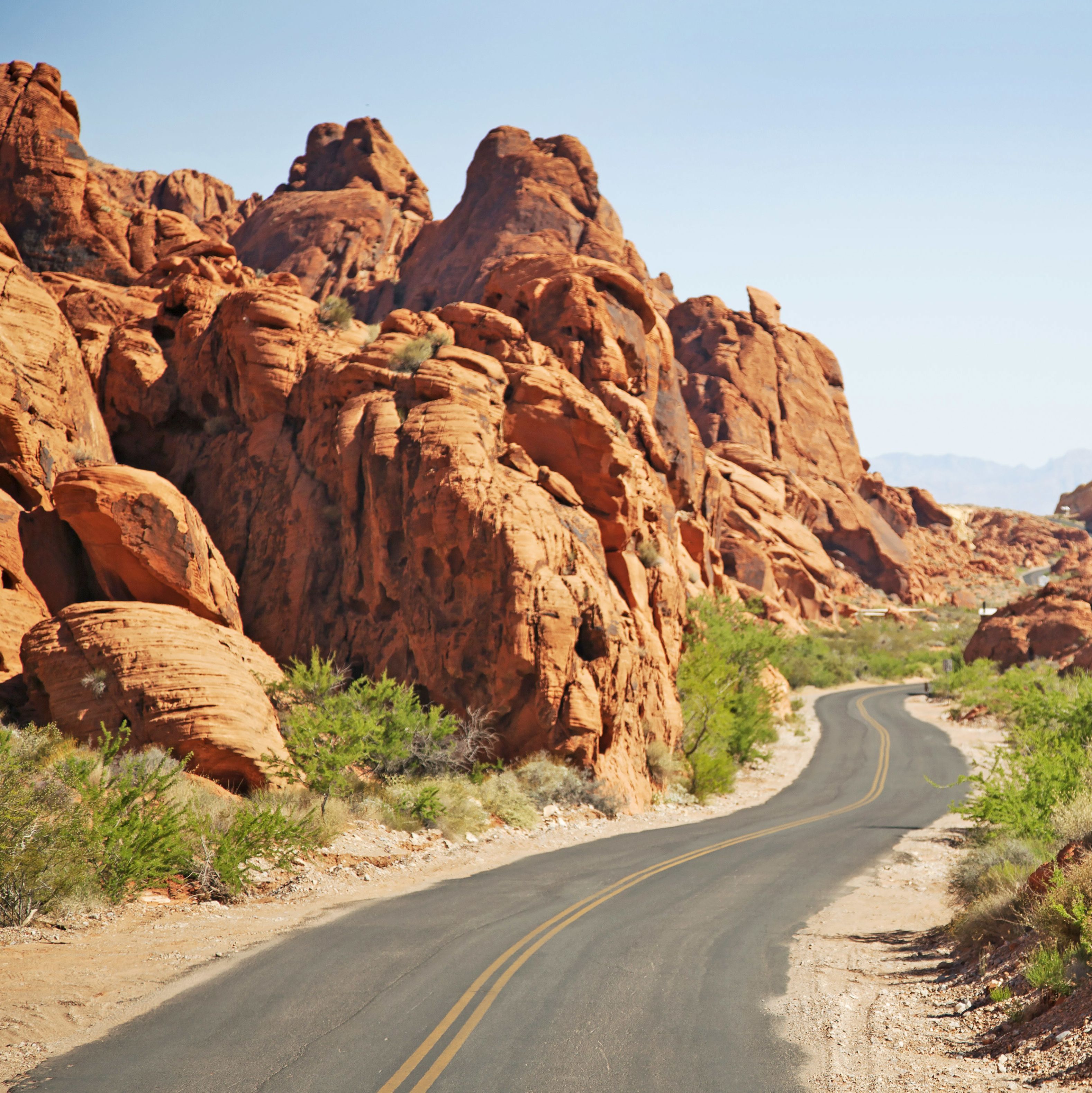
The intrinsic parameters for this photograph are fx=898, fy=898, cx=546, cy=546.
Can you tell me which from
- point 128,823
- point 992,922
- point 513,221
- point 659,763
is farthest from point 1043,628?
point 128,823

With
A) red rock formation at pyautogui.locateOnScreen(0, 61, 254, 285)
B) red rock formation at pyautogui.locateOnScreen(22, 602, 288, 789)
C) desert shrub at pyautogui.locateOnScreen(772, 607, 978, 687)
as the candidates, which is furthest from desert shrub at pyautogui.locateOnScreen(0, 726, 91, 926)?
desert shrub at pyautogui.locateOnScreen(772, 607, 978, 687)

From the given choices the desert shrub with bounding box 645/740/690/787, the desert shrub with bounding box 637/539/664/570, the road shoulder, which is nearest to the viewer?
the road shoulder

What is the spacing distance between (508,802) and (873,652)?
56135 millimetres

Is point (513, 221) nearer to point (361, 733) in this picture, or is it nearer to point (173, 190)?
point (173, 190)

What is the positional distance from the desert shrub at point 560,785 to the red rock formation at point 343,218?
53.6 m

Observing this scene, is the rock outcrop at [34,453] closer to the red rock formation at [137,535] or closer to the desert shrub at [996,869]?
the red rock formation at [137,535]

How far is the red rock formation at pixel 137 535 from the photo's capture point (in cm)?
1995

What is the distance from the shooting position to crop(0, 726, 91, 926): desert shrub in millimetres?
11094

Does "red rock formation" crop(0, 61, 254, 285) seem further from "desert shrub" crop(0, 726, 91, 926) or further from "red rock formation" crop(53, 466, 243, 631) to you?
"desert shrub" crop(0, 726, 91, 926)

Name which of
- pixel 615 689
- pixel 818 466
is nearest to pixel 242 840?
pixel 615 689

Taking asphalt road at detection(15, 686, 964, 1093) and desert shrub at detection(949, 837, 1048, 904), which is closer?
asphalt road at detection(15, 686, 964, 1093)

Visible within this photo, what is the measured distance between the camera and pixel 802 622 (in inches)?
2781

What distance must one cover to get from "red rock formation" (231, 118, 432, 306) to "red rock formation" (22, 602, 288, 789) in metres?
53.4

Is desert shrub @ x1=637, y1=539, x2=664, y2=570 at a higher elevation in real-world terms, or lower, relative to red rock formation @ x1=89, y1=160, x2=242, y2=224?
lower
